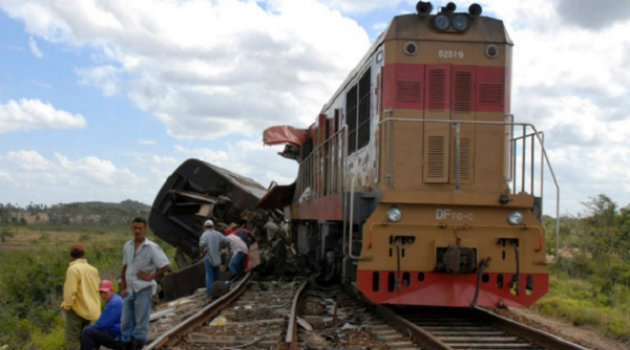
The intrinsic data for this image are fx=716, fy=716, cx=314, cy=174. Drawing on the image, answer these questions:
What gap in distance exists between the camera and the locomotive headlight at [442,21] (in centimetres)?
922

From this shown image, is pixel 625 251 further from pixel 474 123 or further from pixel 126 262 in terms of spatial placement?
pixel 126 262

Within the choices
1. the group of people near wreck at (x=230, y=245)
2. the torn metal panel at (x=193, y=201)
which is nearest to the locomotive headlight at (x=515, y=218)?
the group of people near wreck at (x=230, y=245)

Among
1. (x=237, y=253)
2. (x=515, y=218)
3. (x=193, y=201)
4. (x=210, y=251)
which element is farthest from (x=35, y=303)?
(x=515, y=218)

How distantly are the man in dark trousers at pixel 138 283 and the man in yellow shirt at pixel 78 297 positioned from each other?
0.65 m

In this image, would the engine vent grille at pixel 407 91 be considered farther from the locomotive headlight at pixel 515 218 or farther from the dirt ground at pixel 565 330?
the dirt ground at pixel 565 330

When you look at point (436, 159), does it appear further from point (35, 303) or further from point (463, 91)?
point (35, 303)

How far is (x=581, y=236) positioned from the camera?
1909 centimetres

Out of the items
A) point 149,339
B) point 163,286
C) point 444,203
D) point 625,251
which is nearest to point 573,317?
point 444,203

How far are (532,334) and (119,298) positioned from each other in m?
4.49

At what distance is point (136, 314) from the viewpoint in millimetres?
7363

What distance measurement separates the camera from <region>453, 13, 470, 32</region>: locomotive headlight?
364 inches

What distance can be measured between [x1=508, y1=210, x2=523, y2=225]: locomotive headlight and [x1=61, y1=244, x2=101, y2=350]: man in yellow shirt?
4.94m

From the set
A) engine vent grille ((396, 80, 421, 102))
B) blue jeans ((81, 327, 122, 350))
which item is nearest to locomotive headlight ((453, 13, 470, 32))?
engine vent grille ((396, 80, 421, 102))

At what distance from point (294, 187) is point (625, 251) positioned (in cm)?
814
